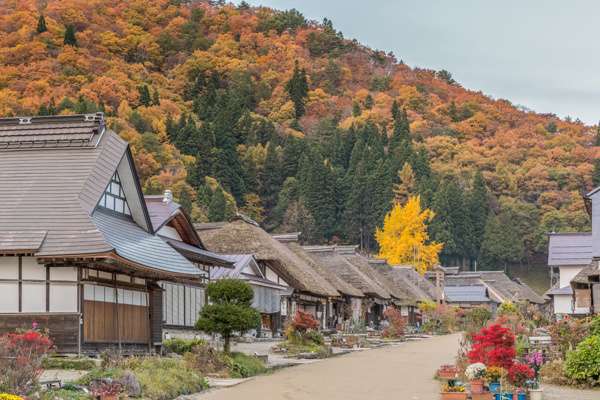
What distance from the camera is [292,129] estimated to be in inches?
4646

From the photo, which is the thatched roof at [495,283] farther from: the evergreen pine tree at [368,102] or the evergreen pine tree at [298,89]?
the evergreen pine tree at [368,102]

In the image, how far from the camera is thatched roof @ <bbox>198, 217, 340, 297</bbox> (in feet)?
119

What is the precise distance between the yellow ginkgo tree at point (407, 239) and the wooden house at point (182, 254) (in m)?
55.5

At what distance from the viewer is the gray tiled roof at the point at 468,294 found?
7681 cm

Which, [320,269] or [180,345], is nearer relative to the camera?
[180,345]

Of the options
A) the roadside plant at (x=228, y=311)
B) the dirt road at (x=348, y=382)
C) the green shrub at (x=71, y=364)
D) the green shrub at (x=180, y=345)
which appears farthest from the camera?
the green shrub at (x=180, y=345)

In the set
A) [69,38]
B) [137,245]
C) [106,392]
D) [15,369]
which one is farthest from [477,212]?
[15,369]

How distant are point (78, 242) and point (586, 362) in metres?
11.7

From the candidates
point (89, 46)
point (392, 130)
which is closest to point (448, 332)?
point (392, 130)

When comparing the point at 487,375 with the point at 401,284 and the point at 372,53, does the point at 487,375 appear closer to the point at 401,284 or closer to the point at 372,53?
the point at 401,284

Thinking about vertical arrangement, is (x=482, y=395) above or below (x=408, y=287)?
below

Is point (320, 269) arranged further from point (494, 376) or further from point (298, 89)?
point (298, 89)

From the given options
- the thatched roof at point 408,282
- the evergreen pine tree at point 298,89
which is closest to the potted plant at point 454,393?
the thatched roof at point 408,282

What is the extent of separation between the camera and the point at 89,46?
4852 inches
